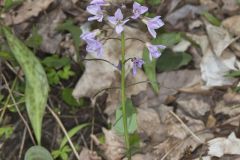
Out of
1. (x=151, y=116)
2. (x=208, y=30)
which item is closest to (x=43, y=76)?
(x=151, y=116)

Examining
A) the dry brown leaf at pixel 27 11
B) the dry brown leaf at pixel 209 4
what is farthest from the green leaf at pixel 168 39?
the dry brown leaf at pixel 27 11

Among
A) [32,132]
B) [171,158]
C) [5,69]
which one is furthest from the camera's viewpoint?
[5,69]

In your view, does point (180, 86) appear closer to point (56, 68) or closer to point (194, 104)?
point (194, 104)

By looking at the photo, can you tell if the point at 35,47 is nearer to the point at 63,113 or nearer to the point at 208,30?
the point at 63,113

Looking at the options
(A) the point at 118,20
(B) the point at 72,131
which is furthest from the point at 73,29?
(A) the point at 118,20

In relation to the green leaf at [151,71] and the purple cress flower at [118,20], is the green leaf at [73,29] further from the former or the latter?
the purple cress flower at [118,20]

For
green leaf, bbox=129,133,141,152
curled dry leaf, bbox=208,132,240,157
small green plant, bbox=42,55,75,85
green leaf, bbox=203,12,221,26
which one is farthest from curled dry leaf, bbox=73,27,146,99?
curled dry leaf, bbox=208,132,240,157
